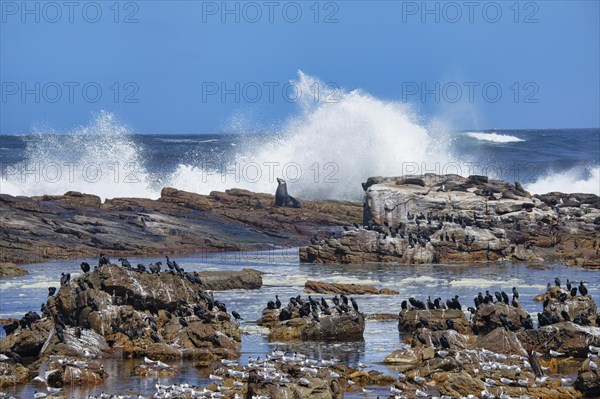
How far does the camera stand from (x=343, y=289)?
32.8 m

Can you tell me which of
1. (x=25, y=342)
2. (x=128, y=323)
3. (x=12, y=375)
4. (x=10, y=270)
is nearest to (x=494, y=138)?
(x=10, y=270)

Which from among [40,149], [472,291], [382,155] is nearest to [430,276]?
[472,291]

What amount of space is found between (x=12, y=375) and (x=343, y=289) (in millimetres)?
14678

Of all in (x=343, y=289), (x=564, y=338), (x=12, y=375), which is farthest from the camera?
(x=343, y=289)

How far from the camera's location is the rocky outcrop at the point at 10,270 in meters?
37.0

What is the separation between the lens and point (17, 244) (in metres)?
43.2

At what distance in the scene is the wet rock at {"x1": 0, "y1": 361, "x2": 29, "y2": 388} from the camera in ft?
63.8

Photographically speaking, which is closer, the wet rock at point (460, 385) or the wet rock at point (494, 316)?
the wet rock at point (460, 385)

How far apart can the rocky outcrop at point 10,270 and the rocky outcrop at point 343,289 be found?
10.6 meters

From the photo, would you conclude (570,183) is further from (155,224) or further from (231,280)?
(231,280)

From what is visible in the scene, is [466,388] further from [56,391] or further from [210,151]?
[210,151]

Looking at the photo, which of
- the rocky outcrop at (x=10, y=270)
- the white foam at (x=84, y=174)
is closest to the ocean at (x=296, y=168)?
the white foam at (x=84, y=174)

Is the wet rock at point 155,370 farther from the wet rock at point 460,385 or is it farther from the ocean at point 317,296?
the wet rock at point 460,385

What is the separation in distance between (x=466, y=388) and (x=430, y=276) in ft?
63.3
